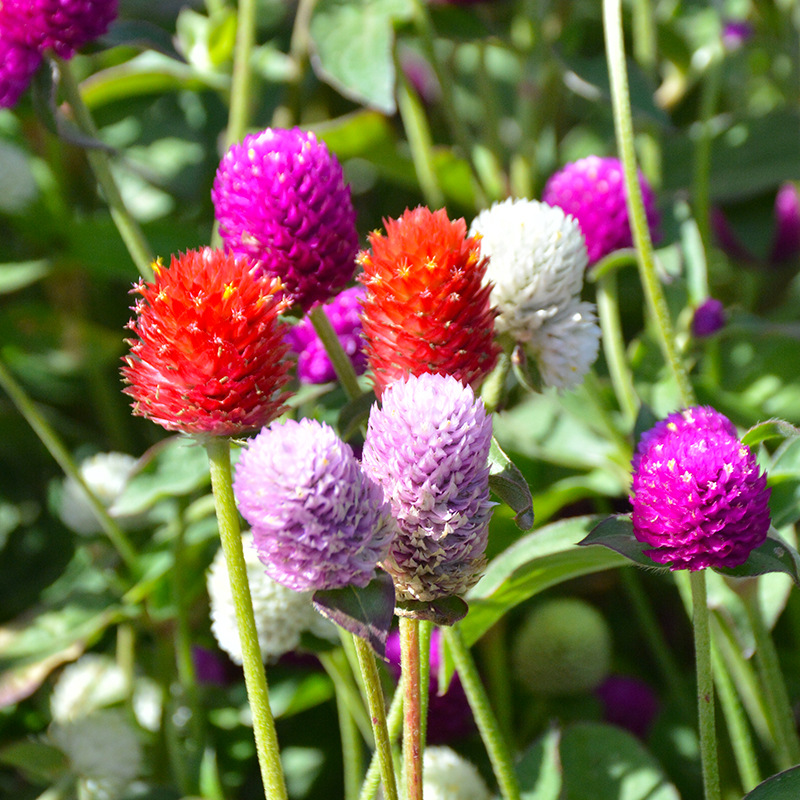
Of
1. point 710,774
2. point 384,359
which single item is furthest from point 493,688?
point 384,359

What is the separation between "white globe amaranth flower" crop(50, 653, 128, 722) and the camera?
3.38 feet

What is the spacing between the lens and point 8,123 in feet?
4.65

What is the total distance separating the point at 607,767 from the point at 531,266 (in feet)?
1.51

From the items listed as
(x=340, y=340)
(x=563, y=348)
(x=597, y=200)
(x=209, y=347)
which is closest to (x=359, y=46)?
(x=597, y=200)

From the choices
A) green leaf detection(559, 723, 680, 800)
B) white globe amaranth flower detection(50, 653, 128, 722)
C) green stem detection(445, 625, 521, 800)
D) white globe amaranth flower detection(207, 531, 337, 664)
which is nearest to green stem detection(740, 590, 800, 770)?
green leaf detection(559, 723, 680, 800)

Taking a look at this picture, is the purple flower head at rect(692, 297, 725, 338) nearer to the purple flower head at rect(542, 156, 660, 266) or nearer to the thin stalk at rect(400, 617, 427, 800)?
the purple flower head at rect(542, 156, 660, 266)

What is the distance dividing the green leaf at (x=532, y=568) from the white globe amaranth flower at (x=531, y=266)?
6.5 inches

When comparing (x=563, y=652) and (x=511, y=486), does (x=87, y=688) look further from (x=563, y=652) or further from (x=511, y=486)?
(x=511, y=486)

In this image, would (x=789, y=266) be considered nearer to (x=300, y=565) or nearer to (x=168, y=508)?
(x=168, y=508)

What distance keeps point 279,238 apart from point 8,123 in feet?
3.35

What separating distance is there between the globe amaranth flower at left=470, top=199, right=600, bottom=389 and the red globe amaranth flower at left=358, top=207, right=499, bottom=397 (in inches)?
3.0

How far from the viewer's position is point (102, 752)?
0.91 m

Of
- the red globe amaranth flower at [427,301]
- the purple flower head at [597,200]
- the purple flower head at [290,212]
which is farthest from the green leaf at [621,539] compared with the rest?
the purple flower head at [597,200]

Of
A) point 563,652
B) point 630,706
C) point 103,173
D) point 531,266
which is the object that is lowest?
point 630,706
